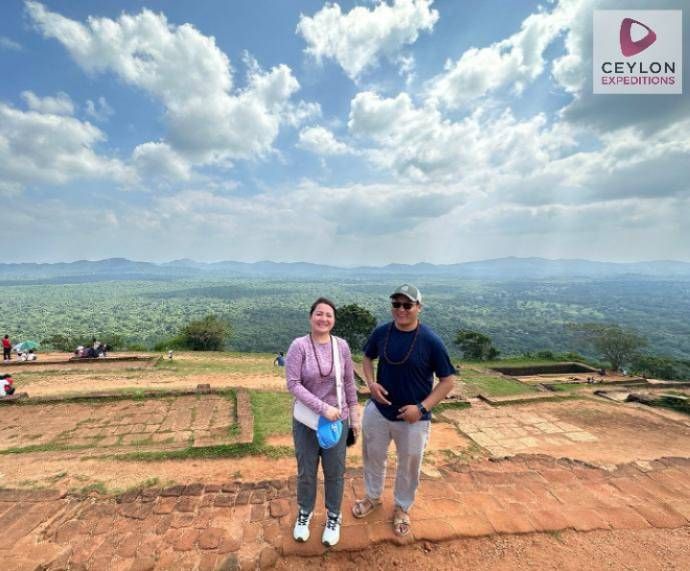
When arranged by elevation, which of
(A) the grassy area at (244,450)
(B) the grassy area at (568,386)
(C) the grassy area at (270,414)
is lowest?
(B) the grassy area at (568,386)

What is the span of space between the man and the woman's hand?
409 millimetres

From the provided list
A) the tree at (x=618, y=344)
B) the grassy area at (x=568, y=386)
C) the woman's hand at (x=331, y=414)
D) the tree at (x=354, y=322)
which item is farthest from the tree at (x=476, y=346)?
the woman's hand at (x=331, y=414)

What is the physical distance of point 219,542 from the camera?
276 centimetres

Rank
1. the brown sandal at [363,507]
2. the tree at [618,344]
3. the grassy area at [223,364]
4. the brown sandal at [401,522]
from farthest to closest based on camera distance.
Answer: the tree at [618,344], the grassy area at [223,364], the brown sandal at [363,507], the brown sandal at [401,522]

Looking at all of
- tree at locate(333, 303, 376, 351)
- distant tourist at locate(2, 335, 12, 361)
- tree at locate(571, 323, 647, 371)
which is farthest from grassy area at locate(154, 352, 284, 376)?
tree at locate(571, 323, 647, 371)

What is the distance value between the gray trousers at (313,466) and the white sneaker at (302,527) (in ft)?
0.19

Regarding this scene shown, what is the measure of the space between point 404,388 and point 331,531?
4.16 ft

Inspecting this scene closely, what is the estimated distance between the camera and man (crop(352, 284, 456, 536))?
2646mm

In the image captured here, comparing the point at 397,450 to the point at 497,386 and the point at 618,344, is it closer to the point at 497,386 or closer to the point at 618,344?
the point at 497,386

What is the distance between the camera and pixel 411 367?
2.65 metres

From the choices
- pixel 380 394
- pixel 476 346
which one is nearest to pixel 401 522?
pixel 380 394

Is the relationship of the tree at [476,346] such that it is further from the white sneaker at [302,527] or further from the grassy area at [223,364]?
the white sneaker at [302,527]

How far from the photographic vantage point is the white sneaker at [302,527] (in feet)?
8.76

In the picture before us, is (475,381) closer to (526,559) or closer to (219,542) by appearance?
(526,559)
